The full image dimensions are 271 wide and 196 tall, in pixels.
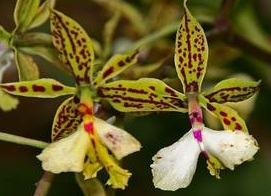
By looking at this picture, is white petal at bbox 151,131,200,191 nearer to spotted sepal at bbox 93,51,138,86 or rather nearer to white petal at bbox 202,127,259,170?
white petal at bbox 202,127,259,170

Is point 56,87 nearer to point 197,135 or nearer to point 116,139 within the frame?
point 116,139

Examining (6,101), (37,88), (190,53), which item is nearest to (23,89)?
(37,88)

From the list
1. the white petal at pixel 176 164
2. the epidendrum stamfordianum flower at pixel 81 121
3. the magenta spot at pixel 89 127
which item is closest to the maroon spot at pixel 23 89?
the epidendrum stamfordianum flower at pixel 81 121

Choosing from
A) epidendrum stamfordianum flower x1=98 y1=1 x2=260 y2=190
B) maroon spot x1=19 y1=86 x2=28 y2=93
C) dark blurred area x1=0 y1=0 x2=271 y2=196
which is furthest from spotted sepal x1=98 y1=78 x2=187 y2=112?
dark blurred area x1=0 y1=0 x2=271 y2=196

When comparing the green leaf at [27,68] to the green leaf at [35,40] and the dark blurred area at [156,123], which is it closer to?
the green leaf at [35,40]

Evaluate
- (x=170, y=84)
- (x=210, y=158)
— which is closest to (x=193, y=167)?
(x=210, y=158)

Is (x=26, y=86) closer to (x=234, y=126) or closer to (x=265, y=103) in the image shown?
(x=234, y=126)
